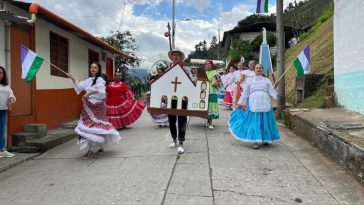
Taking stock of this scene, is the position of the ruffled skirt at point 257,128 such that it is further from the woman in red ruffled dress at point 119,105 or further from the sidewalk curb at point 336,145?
→ the woman in red ruffled dress at point 119,105

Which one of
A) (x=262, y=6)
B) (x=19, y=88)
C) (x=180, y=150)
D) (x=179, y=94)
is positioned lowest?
(x=180, y=150)

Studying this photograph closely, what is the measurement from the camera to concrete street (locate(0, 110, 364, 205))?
4.84m

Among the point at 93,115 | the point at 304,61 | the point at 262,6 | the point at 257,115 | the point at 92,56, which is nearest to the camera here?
the point at 93,115

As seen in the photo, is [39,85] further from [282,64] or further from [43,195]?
[282,64]

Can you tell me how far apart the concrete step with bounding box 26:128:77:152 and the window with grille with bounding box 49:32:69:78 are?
72.3 inches

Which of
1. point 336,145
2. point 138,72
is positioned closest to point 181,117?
point 336,145

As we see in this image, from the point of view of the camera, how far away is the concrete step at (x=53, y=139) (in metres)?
8.20

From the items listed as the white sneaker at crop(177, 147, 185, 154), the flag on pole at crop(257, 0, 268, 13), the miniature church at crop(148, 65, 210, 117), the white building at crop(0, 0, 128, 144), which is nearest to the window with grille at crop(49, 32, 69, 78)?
the white building at crop(0, 0, 128, 144)

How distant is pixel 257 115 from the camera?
7680 mm

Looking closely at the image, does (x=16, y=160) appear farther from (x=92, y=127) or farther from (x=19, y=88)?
(x=19, y=88)

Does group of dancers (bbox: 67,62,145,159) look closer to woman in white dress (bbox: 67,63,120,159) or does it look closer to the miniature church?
woman in white dress (bbox: 67,63,120,159)

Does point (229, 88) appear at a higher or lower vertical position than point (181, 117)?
higher

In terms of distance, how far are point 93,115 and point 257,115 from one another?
304 cm

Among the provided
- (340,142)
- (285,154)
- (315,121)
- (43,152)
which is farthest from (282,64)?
(43,152)
